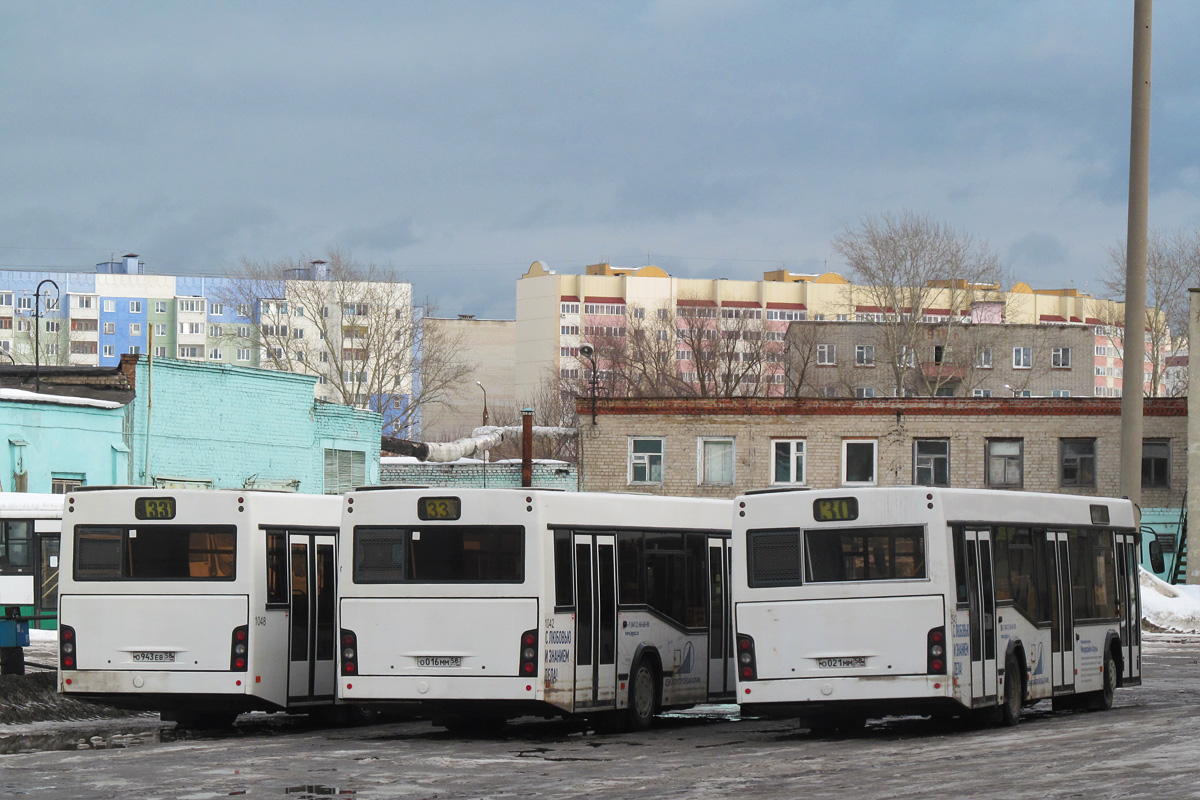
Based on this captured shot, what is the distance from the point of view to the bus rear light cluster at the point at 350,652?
16578mm

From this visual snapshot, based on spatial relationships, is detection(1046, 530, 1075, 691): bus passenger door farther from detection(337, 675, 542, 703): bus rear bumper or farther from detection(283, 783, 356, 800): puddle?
detection(283, 783, 356, 800): puddle

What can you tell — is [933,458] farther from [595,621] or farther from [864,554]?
[864,554]

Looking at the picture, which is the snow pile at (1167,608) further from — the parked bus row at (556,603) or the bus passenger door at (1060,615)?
the parked bus row at (556,603)

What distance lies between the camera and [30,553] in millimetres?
27703

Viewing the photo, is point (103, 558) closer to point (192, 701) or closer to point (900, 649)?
point (192, 701)

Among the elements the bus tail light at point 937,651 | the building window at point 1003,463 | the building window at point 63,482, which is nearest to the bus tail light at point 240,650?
the bus tail light at point 937,651

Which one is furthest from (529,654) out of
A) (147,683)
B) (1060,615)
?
(1060,615)

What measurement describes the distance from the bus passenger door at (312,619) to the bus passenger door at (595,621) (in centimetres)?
299

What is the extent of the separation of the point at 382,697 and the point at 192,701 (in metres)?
2.23

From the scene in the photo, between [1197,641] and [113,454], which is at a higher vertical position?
[113,454]

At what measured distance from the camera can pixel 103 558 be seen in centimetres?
1750

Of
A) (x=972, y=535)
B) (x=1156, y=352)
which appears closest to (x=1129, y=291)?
(x=972, y=535)

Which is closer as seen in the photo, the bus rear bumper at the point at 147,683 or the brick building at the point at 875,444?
the bus rear bumper at the point at 147,683

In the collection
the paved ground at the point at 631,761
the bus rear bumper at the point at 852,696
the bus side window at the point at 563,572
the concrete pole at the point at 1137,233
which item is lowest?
the paved ground at the point at 631,761
